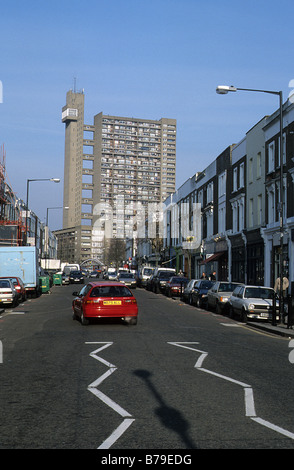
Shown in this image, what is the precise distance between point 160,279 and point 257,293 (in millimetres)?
23173

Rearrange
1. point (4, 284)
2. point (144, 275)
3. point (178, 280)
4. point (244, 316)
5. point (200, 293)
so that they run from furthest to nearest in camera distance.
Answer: point (144, 275) < point (178, 280) < point (200, 293) < point (4, 284) < point (244, 316)

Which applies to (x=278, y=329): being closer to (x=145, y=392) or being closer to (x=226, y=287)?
(x=226, y=287)

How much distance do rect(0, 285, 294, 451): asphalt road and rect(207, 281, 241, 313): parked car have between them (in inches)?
370

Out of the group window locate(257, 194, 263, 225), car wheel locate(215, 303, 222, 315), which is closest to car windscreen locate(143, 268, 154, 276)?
window locate(257, 194, 263, 225)

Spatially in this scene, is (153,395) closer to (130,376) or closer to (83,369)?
(130,376)

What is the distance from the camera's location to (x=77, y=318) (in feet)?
66.8

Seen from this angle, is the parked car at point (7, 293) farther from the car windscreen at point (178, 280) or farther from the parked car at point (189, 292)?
the car windscreen at point (178, 280)

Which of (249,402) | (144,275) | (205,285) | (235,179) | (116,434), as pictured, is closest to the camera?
(116,434)

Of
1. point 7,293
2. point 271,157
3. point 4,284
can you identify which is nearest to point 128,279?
point 271,157

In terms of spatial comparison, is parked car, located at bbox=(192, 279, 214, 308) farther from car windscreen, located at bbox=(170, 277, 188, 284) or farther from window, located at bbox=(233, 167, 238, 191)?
window, located at bbox=(233, 167, 238, 191)

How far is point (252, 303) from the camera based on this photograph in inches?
821

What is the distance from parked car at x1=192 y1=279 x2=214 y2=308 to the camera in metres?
29.6

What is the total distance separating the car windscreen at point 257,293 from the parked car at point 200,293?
6.99m
